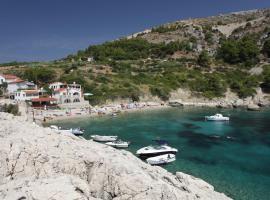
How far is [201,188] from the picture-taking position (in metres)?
23.1

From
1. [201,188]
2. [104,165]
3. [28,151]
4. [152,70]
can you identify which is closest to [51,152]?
[28,151]

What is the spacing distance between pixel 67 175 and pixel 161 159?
68.7ft

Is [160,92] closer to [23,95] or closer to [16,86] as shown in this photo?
[23,95]

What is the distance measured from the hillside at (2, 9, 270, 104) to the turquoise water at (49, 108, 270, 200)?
50.4 feet

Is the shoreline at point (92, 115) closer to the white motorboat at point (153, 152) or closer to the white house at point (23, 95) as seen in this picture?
the white house at point (23, 95)

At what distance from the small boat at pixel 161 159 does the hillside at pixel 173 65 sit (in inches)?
1842

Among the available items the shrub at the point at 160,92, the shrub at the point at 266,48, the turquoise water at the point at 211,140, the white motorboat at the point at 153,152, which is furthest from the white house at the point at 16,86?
the shrub at the point at 266,48

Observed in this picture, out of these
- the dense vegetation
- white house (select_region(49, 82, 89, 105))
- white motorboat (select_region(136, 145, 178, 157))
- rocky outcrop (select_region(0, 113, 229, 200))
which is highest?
white house (select_region(49, 82, 89, 105))

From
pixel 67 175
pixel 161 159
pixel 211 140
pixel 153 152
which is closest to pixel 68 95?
pixel 211 140

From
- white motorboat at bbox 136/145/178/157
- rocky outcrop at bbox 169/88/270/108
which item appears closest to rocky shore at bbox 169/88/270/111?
rocky outcrop at bbox 169/88/270/108

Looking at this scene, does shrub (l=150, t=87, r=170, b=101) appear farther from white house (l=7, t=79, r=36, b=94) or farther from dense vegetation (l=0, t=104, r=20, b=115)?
dense vegetation (l=0, t=104, r=20, b=115)

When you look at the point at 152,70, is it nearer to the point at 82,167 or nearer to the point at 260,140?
the point at 260,140

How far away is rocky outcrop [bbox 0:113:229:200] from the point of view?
46.6ft

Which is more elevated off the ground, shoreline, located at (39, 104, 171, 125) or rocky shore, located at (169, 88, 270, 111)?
rocky shore, located at (169, 88, 270, 111)
